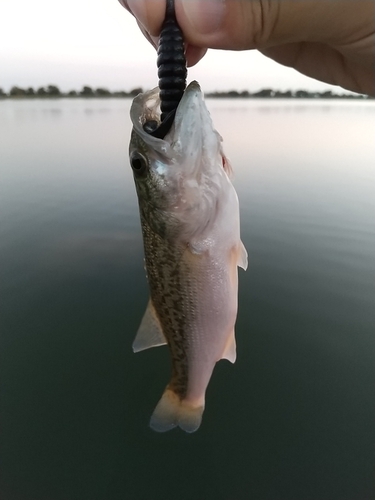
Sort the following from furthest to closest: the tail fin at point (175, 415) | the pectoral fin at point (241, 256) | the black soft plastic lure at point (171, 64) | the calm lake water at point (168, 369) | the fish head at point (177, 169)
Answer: the calm lake water at point (168, 369), the tail fin at point (175, 415), the pectoral fin at point (241, 256), the fish head at point (177, 169), the black soft plastic lure at point (171, 64)

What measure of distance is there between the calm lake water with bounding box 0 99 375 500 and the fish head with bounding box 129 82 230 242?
11.8ft

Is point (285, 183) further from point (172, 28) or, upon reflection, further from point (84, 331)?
point (172, 28)

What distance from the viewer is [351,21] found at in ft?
6.47

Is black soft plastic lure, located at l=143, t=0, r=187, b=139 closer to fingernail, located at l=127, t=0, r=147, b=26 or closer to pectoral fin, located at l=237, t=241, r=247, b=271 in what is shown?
fingernail, located at l=127, t=0, r=147, b=26

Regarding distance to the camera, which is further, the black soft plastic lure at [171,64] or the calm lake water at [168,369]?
the calm lake water at [168,369]

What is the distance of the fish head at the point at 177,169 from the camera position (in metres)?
1.81

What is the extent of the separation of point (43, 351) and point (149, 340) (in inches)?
156

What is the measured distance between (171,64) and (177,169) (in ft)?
1.64

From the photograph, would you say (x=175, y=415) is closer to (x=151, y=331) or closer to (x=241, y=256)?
(x=151, y=331)

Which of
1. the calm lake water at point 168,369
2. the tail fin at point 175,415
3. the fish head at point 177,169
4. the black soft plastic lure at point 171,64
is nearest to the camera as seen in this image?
the black soft plastic lure at point 171,64

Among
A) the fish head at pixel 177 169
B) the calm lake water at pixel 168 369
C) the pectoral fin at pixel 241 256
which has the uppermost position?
the fish head at pixel 177 169

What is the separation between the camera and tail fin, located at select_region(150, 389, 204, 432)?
2.23m

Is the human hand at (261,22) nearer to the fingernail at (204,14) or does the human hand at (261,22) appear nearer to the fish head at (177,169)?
the fingernail at (204,14)

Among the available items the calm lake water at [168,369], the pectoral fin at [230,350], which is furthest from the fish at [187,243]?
the calm lake water at [168,369]
